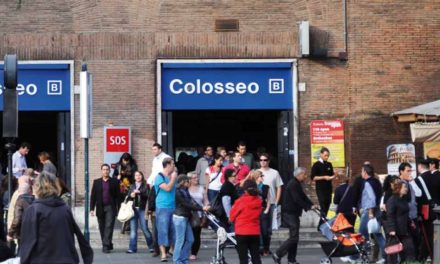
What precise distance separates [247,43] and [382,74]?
3367mm

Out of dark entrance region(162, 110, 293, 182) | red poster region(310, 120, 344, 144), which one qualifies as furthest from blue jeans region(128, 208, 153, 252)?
red poster region(310, 120, 344, 144)

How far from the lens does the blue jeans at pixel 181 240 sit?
1820 centimetres

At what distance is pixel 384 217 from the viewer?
749 inches

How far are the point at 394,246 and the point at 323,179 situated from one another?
678 centimetres

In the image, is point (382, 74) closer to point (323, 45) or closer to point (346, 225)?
point (323, 45)

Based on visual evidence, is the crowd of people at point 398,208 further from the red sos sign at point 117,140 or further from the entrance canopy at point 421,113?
the red sos sign at point 117,140

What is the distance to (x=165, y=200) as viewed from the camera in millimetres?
19781

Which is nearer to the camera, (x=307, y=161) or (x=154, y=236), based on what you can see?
(x=154, y=236)

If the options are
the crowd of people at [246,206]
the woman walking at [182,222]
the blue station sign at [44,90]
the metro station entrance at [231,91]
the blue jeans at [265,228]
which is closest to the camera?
the crowd of people at [246,206]

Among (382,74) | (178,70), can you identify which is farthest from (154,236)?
(382,74)

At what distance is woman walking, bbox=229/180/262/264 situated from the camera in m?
16.9

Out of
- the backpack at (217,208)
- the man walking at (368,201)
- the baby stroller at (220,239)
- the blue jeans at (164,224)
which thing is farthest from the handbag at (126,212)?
the man walking at (368,201)

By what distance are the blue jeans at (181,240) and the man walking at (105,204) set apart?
3.67 m

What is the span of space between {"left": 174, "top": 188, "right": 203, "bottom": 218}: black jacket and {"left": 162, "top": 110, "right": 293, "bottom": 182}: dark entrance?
315 inches
